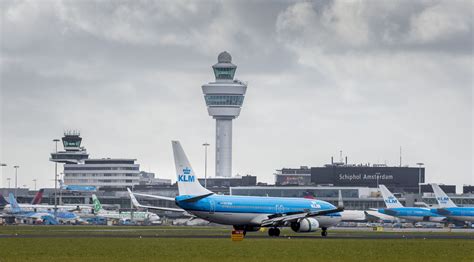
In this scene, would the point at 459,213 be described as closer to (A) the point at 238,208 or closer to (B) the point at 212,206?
(A) the point at 238,208

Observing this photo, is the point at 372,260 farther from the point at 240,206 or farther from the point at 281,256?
the point at 240,206

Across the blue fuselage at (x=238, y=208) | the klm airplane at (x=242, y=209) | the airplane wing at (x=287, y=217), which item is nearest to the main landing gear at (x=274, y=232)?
the klm airplane at (x=242, y=209)

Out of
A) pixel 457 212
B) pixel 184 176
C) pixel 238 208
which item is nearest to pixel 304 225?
pixel 238 208

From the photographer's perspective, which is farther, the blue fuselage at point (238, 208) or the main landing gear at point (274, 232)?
the main landing gear at point (274, 232)

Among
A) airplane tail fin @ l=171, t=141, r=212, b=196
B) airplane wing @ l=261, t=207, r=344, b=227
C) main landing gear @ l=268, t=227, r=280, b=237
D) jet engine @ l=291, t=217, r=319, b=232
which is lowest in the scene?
main landing gear @ l=268, t=227, r=280, b=237

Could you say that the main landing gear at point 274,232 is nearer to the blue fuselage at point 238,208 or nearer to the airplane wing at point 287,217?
the airplane wing at point 287,217

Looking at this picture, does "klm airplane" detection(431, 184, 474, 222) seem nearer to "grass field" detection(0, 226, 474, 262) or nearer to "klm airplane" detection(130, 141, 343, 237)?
"klm airplane" detection(130, 141, 343, 237)

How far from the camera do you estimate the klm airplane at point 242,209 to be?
118 metres

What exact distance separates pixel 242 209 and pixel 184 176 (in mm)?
8193

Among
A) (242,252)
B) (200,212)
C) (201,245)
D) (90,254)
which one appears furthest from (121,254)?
(200,212)

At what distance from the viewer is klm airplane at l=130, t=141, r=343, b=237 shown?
118000 mm

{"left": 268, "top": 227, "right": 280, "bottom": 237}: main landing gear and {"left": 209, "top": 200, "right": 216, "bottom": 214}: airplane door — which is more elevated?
{"left": 209, "top": 200, "right": 216, "bottom": 214}: airplane door

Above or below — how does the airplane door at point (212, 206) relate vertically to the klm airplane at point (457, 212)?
above

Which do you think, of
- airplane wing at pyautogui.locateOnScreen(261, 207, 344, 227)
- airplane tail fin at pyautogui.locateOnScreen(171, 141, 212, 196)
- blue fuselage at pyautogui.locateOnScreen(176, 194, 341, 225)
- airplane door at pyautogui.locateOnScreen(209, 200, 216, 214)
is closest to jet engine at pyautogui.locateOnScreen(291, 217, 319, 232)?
airplane wing at pyautogui.locateOnScreen(261, 207, 344, 227)
